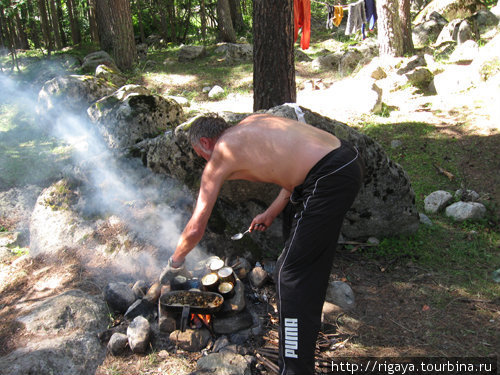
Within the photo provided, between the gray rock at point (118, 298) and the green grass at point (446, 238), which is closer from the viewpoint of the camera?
the gray rock at point (118, 298)

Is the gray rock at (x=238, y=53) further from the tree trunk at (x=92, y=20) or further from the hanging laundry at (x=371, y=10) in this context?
the tree trunk at (x=92, y=20)

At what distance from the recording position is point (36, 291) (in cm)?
358

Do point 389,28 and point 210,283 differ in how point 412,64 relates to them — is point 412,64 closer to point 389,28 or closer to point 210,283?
point 389,28

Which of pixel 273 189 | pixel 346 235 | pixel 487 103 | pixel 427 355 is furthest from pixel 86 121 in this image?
pixel 487 103

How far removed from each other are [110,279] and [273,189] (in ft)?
6.04

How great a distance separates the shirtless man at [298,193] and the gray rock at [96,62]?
28.5ft

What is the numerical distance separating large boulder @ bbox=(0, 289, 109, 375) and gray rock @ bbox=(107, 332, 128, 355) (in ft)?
0.31

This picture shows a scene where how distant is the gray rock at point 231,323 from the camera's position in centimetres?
283

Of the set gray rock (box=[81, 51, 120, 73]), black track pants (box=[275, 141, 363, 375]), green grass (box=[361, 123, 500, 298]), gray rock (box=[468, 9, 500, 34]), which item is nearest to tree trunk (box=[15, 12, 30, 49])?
gray rock (box=[81, 51, 120, 73])

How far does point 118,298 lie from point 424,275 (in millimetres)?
2786

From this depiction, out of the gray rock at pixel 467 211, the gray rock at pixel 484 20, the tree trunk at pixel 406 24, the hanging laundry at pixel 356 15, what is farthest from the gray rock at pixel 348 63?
the gray rock at pixel 467 211

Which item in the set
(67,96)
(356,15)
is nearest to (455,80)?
(356,15)

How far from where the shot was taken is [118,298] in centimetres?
306

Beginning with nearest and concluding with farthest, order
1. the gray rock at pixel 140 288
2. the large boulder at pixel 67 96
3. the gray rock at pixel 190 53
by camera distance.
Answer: the gray rock at pixel 140 288, the large boulder at pixel 67 96, the gray rock at pixel 190 53
